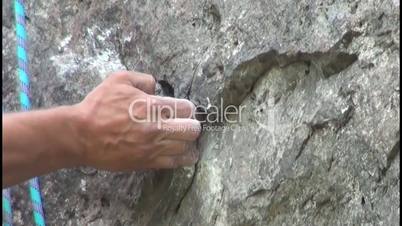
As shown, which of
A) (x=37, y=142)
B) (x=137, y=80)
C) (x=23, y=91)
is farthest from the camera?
(x=23, y=91)

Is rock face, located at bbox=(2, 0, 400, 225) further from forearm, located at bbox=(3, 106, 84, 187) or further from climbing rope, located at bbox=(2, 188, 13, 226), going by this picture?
forearm, located at bbox=(3, 106, 84, 187)

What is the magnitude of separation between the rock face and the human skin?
88mm

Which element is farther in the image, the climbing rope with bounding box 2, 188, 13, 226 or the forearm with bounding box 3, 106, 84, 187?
the climbing rope with bounding box 2, 188, 13, 226

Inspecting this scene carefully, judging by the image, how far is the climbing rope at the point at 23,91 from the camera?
1.18 m

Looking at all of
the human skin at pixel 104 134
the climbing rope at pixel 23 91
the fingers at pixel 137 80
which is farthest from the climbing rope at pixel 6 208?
the fingers at pixel 137 80

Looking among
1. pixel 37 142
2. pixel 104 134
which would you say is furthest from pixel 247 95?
pixel 37 142

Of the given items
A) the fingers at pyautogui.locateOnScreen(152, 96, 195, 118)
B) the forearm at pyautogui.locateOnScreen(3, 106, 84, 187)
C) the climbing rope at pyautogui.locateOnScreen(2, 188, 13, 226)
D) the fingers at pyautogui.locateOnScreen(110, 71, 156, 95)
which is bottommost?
the climbing rope at pyautogui.locateOnScreen(2, 188, 13, 226)

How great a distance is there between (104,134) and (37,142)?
11 cm

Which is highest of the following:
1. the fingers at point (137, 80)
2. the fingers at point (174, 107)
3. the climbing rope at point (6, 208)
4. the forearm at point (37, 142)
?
the fingers at point (137, 80)

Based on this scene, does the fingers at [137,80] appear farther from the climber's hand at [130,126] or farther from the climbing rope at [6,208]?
the climbing rope at [6,208]

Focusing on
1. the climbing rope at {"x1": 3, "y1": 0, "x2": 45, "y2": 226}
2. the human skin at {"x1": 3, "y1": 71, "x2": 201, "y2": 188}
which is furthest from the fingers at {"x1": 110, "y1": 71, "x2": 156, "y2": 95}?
the climbing rope at {"x1": 3, "y1": 0, "x2": 45, "y2": 226}

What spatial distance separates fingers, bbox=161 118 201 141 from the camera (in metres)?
1.08

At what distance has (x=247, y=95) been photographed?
1169mm

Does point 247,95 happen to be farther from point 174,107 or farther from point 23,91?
point 23,91
